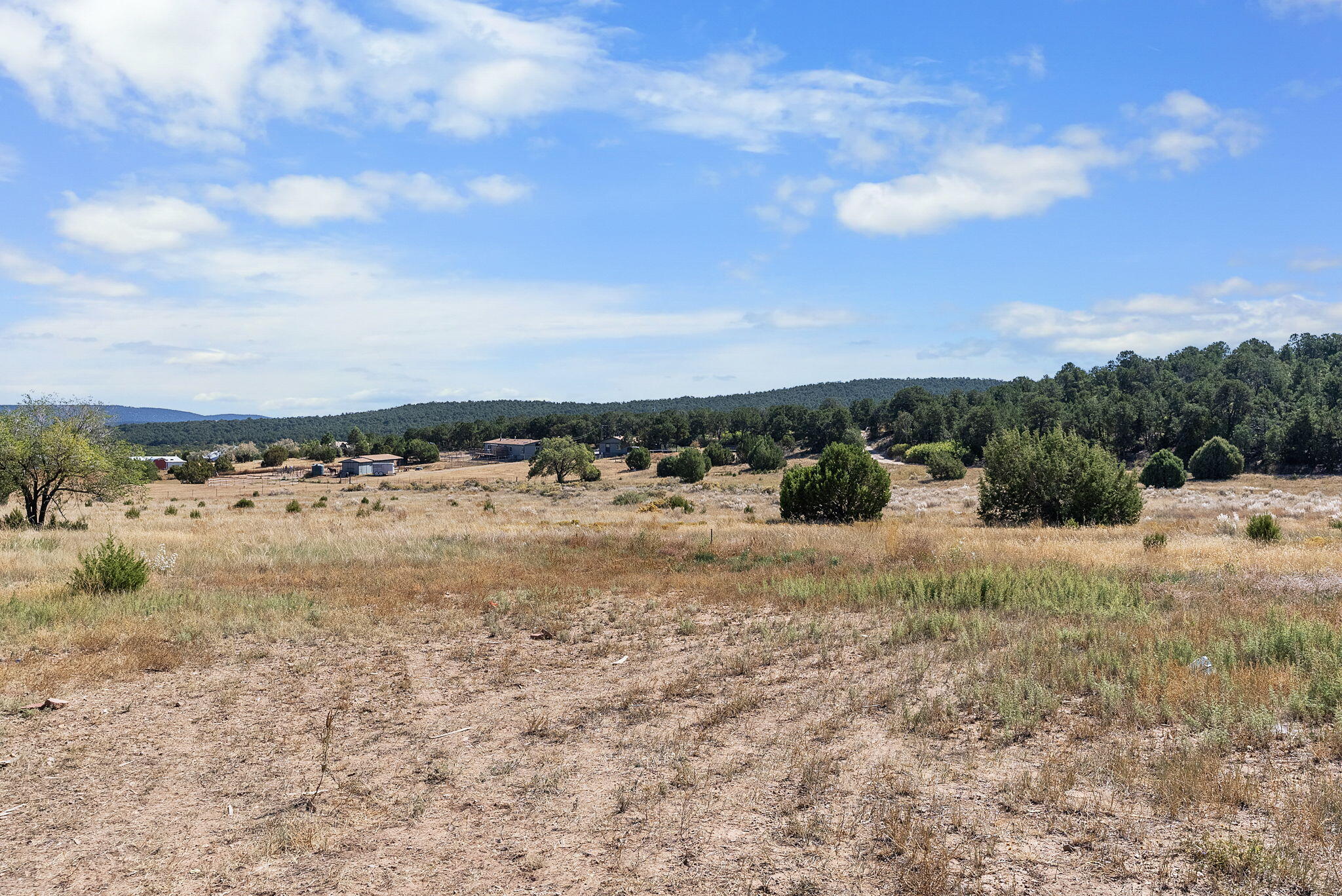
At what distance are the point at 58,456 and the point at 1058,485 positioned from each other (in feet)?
141

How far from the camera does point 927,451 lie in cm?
11800

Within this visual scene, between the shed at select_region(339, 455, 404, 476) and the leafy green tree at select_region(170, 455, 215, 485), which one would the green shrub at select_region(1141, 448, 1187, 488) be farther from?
the shed at select_region(339, 455, 404, 476)

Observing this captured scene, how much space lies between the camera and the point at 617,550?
23.5m

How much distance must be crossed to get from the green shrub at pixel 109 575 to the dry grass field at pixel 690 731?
55 centimetres

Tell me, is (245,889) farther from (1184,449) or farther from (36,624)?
(1184,449)

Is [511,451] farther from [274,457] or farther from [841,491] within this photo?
[841,491]

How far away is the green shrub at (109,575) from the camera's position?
1563 cm

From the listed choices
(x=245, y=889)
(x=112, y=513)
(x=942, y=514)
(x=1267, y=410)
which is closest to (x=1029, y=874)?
(x=245, y=889)

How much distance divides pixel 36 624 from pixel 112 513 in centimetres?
3483

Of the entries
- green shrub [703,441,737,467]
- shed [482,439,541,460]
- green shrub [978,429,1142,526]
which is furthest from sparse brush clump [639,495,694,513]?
shed [482,439,541,460]

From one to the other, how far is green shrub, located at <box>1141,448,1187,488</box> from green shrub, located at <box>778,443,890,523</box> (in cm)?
5537

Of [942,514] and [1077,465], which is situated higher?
[1077,465]

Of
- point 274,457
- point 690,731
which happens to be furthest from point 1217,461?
point 274,457

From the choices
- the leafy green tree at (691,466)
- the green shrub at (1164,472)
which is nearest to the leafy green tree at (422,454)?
the leafy green tree at (691,466)
